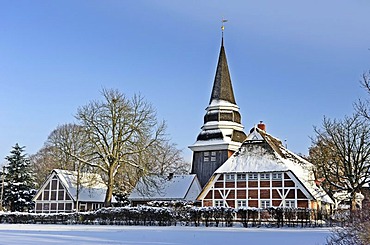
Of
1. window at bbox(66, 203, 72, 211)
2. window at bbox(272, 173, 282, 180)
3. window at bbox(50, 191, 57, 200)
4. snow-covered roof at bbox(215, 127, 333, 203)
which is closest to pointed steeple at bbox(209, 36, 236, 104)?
snow-covered roof at bbox(215, 127, 333, 203)

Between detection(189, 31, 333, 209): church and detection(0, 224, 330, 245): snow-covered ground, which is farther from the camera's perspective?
detection(189, 31, 333, 209): church

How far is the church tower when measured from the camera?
4722 cm

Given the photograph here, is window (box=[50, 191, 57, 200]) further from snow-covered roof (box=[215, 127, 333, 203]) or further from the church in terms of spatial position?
snow-covered roof (box=[215, 127, 333, 203])

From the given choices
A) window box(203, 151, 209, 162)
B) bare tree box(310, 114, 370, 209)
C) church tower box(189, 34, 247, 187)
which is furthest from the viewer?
window box(203, 151, 209, 162)

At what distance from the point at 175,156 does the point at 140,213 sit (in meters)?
34.2

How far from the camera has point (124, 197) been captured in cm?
5578

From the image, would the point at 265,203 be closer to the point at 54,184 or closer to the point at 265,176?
the point at 265,176

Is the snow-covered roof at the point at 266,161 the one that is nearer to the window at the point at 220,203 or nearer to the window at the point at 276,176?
the window at the point at 276,176

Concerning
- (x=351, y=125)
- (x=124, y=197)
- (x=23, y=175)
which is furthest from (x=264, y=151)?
(x=23, y=175)

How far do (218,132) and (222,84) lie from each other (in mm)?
6006

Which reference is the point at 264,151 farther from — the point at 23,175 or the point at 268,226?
the point at 23,175

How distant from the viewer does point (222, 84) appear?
50.8 metres

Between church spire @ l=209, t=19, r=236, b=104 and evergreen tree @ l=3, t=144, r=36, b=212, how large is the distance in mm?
22587

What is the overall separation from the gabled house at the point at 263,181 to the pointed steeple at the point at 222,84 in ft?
31.9
